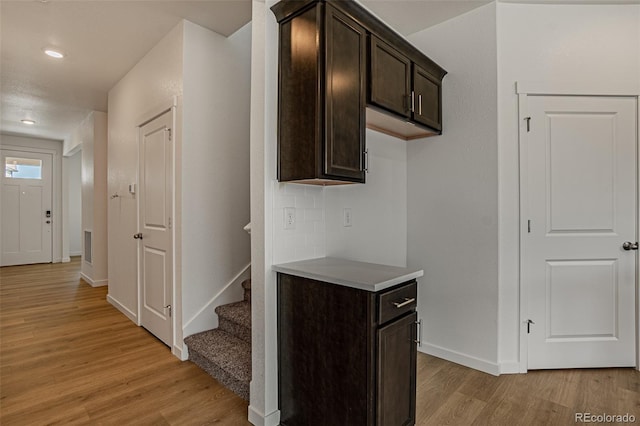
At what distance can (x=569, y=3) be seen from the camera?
2.48 meters

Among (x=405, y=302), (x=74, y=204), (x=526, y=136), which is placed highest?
(x=526, y=136)

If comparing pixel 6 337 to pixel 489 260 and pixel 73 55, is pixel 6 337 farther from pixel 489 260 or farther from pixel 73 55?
pixel 489 260

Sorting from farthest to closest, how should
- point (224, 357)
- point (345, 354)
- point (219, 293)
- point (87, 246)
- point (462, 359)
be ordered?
point (87, 246) < point (219, 293) < point (462, 359) < point (224, 357) < point (345, 354)

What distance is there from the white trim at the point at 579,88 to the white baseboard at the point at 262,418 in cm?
273

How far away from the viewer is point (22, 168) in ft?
22.2

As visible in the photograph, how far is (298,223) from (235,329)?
1.19 metres

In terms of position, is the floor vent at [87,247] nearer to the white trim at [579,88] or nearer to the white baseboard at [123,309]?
the white baseboard at [123,309]

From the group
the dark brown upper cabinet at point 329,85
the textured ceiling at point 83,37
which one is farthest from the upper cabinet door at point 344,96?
the textured ceiling at point 83,37

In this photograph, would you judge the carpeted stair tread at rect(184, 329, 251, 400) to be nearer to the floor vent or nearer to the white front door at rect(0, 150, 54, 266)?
the floor vent

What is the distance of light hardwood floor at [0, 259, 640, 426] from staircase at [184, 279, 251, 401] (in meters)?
0.08

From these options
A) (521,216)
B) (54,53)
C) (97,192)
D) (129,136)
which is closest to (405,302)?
(521,216)

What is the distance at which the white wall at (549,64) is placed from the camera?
8.13 feet

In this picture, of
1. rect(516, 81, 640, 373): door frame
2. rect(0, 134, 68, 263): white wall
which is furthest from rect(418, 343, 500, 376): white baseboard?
rect(0, 134, 68, 263): white wall

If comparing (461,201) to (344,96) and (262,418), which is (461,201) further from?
(262,418)
